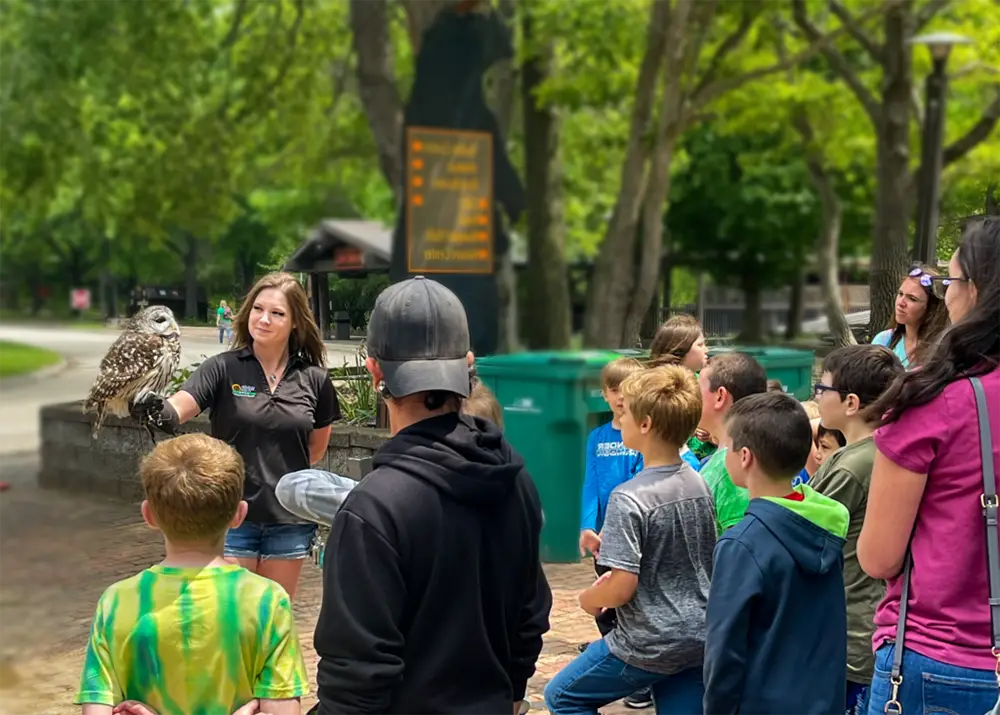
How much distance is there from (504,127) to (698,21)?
3.68m

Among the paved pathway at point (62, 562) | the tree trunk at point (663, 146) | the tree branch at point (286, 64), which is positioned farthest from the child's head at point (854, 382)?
the tree trunk at point (663, 146)

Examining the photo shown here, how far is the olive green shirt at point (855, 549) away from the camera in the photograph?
3262mm

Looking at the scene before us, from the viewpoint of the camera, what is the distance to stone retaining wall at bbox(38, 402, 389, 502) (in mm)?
6418

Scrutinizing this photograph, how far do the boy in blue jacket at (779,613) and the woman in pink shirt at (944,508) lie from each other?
29 centimetres

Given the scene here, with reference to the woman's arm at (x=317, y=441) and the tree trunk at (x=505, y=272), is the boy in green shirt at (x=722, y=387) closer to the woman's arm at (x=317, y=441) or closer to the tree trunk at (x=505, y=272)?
the woman's arm at (x=317, y=441)

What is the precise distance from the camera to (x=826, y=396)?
3641mm

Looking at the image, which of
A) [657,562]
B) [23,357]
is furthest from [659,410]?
[23,357]

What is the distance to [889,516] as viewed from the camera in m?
2.45

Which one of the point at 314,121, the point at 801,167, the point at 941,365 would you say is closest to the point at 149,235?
the point at 314,121

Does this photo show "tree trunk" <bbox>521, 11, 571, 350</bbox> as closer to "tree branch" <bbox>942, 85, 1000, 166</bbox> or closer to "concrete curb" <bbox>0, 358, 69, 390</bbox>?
"tree branch" <bbox>942, 85, 1000, 166</bbox>

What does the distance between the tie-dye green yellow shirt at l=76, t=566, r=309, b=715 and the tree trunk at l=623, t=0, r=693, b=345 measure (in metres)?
10.6

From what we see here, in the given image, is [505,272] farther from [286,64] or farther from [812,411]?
[812,411]

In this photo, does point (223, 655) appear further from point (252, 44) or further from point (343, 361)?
point (252, 44)

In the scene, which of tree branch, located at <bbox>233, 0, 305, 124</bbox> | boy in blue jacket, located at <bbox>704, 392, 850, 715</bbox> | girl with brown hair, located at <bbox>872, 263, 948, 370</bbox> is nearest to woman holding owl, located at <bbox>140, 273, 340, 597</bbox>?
boy in blue jacket, located at <bbox>704, 392, 850, 715</bbox>
